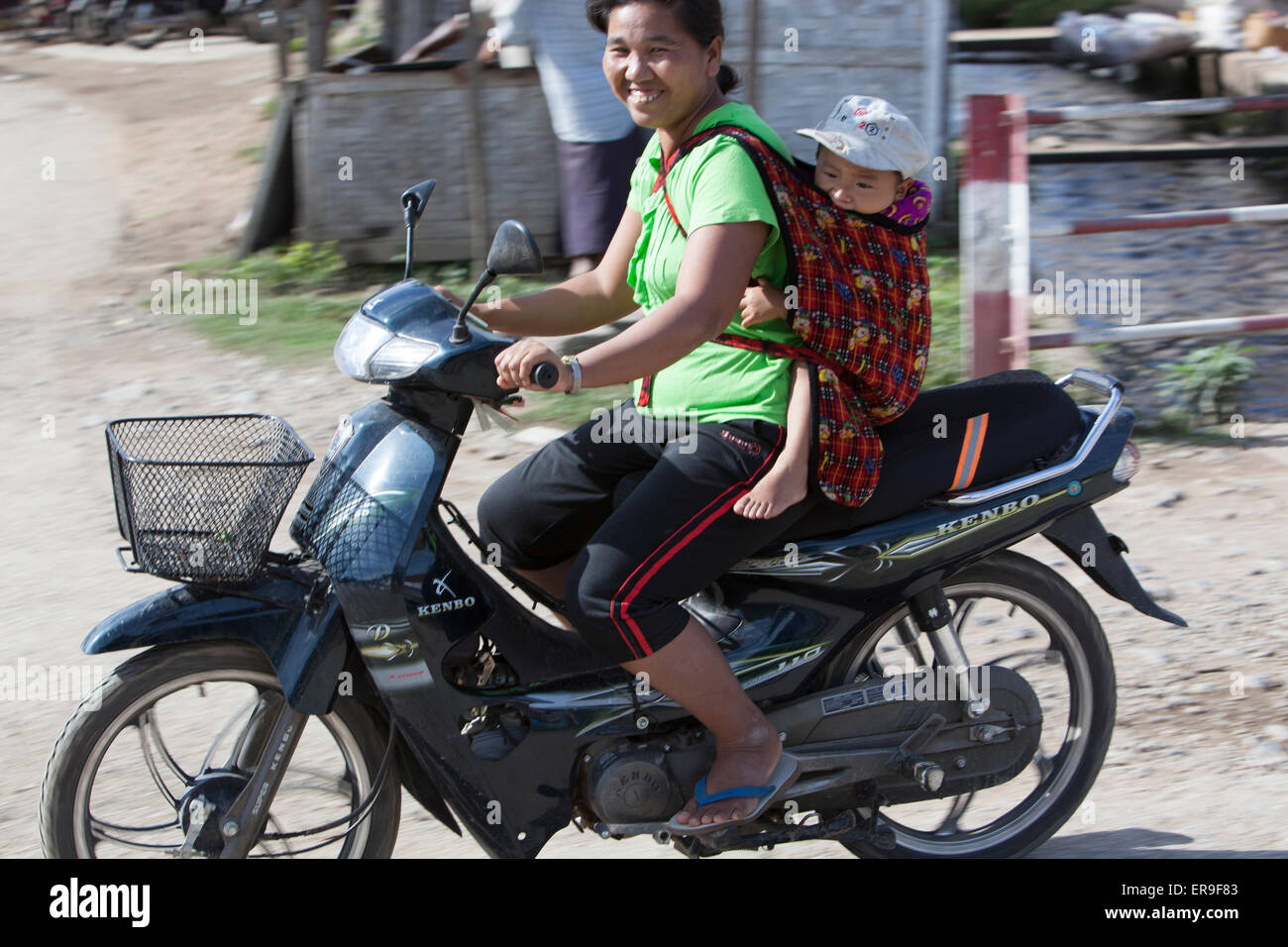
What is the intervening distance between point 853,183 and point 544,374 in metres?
0.76

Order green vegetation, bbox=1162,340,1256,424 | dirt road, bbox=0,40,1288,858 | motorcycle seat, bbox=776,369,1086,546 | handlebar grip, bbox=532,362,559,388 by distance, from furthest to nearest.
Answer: green vegetation, bbox=1162,340,1256,424
dirt road, bbox=0,40,1288,858
motorcycle seat, bbox=776,369,1086,546
handlebar grip, bbox=532,362,559,388

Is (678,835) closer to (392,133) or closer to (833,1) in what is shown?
(392,133)

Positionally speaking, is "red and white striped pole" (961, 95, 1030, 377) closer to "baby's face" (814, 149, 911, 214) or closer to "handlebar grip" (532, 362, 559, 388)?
"baby's face" (814, 149, 911, 214)

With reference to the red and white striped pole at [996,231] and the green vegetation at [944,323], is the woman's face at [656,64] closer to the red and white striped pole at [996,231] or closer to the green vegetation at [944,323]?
the red and white striped pole at [996,231]

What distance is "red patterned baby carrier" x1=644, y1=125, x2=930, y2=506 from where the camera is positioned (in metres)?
2.66

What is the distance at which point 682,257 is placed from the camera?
269 cm

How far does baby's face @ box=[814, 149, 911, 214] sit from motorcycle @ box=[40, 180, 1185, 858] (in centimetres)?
63

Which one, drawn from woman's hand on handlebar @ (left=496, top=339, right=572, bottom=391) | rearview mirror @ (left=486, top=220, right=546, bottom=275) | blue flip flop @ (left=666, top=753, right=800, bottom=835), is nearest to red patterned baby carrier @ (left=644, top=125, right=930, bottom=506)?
rearview mirror @ (left=486, top=220, right=546, bottom=275)

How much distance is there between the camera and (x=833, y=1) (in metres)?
7.70

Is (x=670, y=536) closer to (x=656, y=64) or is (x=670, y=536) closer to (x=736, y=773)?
(x=736, y=773)

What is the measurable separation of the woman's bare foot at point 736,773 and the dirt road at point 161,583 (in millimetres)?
433

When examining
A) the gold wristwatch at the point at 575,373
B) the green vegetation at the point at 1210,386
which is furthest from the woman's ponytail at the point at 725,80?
the green vegetation at the point at 1210,386

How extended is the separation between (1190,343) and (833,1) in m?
2.86
